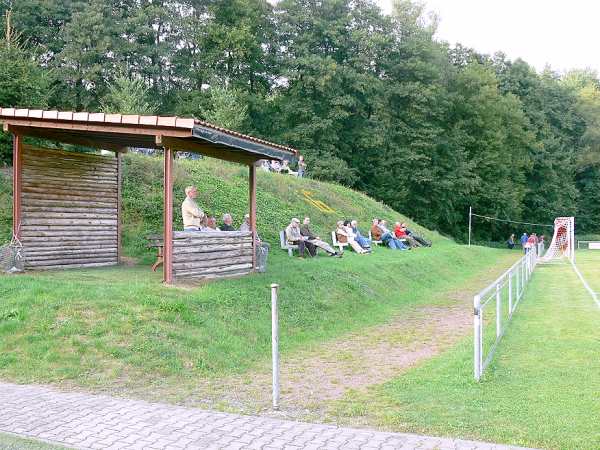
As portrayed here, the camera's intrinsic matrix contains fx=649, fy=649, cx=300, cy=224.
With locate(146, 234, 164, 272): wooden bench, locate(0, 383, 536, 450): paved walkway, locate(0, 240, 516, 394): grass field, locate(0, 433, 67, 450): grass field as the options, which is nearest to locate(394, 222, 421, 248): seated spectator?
locate(0, 240, 516, 394): grass field

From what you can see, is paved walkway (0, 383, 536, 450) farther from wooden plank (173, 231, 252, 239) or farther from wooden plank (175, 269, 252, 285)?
wooden plank (173, 231, 252, 239)

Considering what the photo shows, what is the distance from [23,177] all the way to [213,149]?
367 cm

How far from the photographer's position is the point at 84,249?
1373cm

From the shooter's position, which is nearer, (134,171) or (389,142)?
(134,171)

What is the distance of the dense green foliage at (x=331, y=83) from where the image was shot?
132ft

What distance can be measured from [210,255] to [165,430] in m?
6.55

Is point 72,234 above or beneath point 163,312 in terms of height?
above

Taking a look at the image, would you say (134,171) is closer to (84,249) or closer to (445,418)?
(84,249)

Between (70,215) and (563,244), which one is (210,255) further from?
(563,244)

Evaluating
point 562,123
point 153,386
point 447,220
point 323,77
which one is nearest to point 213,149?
point 153,386

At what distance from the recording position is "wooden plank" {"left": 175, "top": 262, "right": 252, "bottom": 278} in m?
11.3

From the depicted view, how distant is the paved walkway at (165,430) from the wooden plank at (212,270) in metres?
4.72

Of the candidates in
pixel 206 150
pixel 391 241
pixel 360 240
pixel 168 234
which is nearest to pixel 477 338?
pixel 168 234

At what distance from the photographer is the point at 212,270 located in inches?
474
